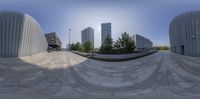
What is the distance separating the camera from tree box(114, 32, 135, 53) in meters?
38.8

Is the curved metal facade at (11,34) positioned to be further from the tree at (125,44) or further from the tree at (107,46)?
the tree at (125,44)

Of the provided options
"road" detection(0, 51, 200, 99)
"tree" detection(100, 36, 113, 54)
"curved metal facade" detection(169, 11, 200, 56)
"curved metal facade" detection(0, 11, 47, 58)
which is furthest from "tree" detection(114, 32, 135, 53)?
"road" detection(0, 51, 200, 99)

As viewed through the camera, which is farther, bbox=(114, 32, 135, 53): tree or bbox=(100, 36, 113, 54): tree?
bbox=(100, 36, 113, 54): tree

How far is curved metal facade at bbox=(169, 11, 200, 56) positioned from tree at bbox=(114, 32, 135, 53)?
11.6 metres

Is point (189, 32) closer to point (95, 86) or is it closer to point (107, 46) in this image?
point (107, 46)

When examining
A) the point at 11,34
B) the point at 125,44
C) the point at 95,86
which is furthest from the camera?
the point at 125,44

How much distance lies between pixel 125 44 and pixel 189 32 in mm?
15471

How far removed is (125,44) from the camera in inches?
1558

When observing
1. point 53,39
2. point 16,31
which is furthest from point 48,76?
point 53,39

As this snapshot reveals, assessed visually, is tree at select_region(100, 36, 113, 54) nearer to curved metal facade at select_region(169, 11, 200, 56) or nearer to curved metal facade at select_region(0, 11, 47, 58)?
curved metal facade at select_region(169, 11, 200, 56)

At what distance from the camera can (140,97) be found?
8367 mm

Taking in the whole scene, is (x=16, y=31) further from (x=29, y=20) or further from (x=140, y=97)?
(x=140, y=97)

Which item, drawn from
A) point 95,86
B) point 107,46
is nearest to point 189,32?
point 107,46

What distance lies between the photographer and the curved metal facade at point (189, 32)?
24.9m
